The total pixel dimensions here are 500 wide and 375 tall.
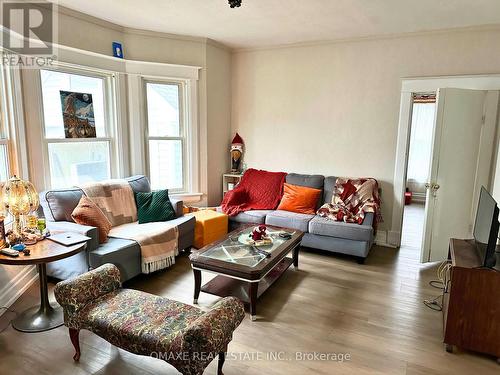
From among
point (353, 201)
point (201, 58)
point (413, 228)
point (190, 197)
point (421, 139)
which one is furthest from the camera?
point (421, 139)

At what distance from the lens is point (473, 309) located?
223 centimetres

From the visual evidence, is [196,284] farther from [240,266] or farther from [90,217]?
[90,217]

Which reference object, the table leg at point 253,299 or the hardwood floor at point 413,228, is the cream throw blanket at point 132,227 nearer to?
the table leg at point 253,299

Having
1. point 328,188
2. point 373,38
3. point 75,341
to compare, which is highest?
point 373,38

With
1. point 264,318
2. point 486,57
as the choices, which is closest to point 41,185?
point 264,318

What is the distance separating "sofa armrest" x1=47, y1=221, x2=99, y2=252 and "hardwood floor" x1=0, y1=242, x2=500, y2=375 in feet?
1.89

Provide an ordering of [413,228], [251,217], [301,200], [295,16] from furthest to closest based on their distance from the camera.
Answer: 1. [413,228]
2. [301,200]
3. [251,217]
4. [295,16]

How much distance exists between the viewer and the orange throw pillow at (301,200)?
4.41 metres

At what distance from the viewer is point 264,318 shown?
2.70m

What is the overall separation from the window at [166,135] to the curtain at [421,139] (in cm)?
495

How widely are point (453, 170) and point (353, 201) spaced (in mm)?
1109
